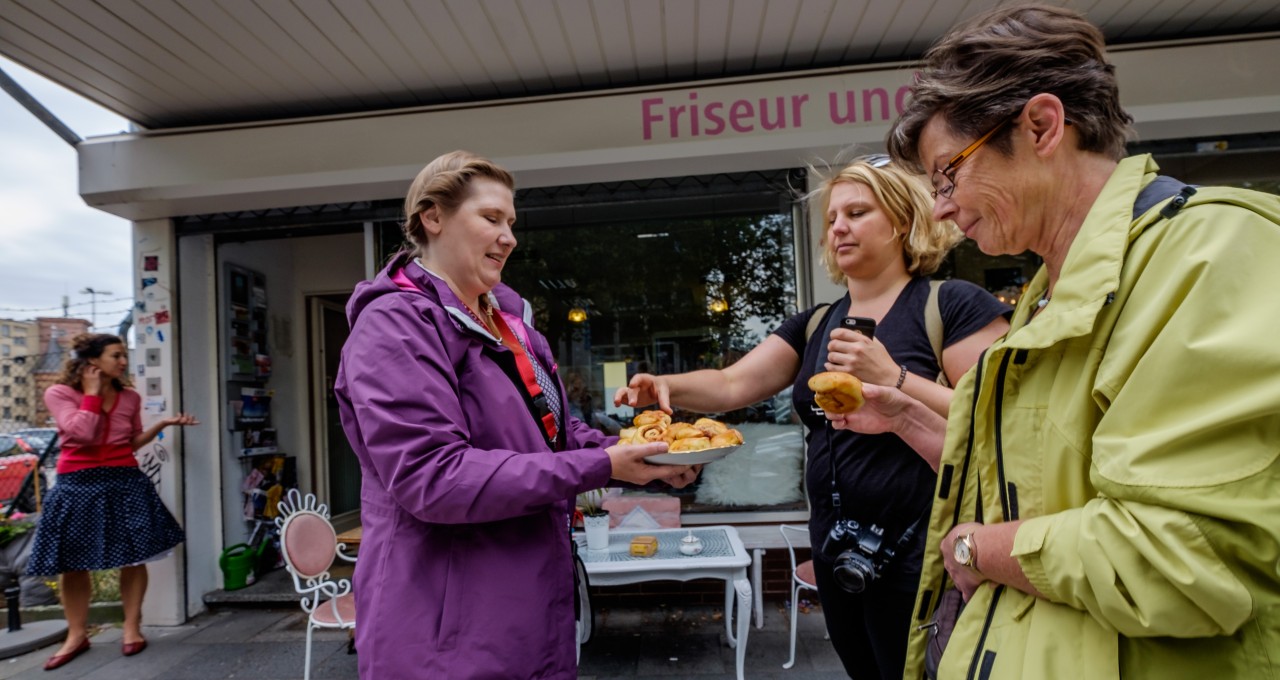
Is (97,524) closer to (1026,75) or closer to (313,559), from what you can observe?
(313,559)

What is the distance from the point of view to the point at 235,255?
6008 millimetres

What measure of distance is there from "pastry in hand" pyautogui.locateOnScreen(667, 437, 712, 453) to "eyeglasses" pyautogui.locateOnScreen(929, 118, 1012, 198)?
1044 millimetres

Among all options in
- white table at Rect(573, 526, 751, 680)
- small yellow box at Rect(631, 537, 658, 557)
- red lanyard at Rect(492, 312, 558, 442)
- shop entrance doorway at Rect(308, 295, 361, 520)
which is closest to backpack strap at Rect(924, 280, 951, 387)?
red lanyard at Rect(492, 312, 558, 442)

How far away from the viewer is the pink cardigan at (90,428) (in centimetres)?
435

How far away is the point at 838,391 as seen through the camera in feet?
5.11

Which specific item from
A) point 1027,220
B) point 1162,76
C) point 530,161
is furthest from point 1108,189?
point 1162,76

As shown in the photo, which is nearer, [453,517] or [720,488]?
[453,517]

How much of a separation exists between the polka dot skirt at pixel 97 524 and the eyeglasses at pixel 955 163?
5.62 m

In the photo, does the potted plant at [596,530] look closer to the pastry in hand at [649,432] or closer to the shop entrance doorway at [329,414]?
the pastry in hand at [649,432]

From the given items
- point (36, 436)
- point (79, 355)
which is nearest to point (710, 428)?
point (79, 355)

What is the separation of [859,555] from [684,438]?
65 centimetres

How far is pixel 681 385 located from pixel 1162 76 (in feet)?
14.1

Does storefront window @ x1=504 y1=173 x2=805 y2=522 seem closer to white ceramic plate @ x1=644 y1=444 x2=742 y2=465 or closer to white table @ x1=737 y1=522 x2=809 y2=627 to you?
white table @ x1=737 y1=522 x2=809 y2=627

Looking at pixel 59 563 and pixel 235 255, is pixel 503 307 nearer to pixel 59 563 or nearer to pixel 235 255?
pixel 59 563
